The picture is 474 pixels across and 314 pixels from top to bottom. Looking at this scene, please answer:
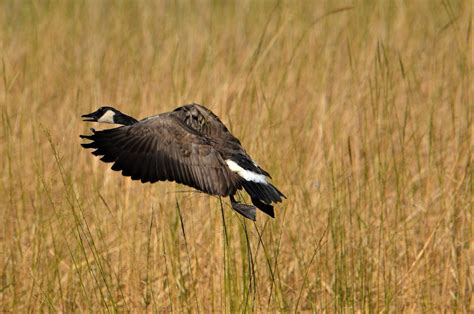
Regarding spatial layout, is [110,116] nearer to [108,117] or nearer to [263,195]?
[108,117]

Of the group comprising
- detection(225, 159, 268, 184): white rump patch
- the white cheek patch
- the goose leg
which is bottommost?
the goose leg

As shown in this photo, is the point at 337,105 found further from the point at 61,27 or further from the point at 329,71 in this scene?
the point at 61,27

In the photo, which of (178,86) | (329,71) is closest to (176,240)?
(178,86)

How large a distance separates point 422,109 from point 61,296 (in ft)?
9.31

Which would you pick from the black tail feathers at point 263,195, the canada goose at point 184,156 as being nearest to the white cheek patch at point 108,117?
the canada goose at point 184,156

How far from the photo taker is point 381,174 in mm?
4539

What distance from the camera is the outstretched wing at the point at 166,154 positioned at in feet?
12.7

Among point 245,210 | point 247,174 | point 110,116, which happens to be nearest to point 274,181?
point 247,174

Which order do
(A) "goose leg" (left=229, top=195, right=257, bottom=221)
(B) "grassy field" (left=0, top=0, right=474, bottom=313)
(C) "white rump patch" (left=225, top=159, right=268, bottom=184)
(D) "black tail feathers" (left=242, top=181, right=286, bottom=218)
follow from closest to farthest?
(A) "goose leg" (left=229, top=195, right=257, bottom=221) → (D) "black tail feathers" (left=242, top=181, right=286, bottom=218) → (C) "white rump patch" (left=225, top=159, right=268, bottom=184) → (B) "grassy field" (left=0, top=0, right=474, bottom=313)

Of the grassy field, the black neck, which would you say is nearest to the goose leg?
the grassy field

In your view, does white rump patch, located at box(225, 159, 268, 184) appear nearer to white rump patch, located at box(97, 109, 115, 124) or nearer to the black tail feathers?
the black tail feathers

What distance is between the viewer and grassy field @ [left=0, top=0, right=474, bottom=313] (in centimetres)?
414

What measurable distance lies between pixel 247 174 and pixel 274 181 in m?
0.74

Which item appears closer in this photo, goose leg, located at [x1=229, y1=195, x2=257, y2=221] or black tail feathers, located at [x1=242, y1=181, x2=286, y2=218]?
goose leg, located at [x1=229, y1=195, x2=257, y2=221]
